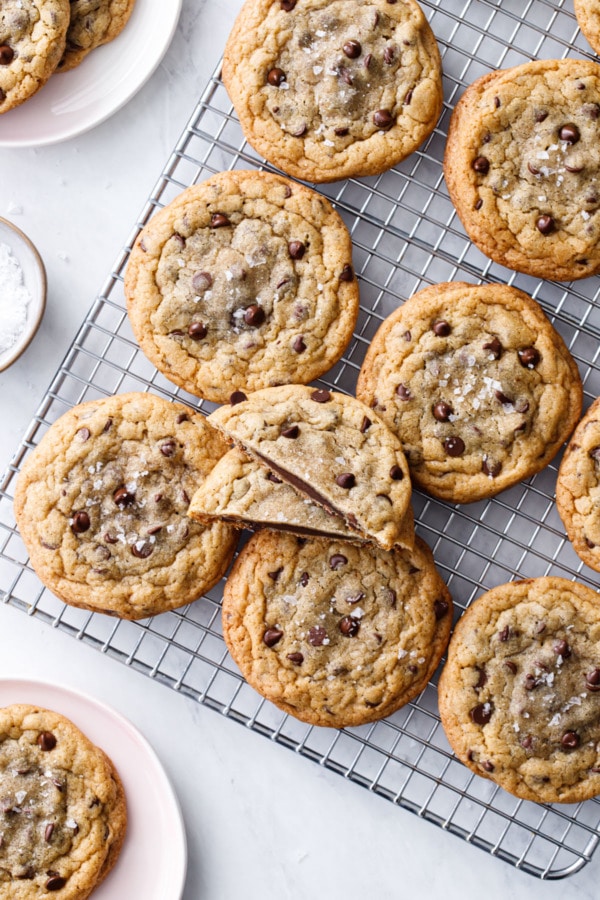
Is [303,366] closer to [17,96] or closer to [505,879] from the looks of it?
[17,96]

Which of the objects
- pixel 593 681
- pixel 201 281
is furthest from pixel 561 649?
pixel 201 281

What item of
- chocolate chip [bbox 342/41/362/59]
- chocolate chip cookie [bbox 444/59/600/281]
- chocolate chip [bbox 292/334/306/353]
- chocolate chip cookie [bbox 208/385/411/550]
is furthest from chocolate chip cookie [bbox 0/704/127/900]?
chocolate chip [bbox 342/41/362/59]

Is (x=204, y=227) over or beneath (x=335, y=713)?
over

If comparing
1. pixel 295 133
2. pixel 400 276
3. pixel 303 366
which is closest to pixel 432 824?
pixel 303 366

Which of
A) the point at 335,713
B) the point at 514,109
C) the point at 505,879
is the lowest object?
the point at 505,879

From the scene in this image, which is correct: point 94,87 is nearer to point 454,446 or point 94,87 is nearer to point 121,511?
point 121,511

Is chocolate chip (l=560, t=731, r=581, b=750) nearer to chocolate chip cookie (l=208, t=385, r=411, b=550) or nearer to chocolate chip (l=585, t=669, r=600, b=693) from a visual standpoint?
chocolate chip (l=585, t=669, r=600, b=693)
